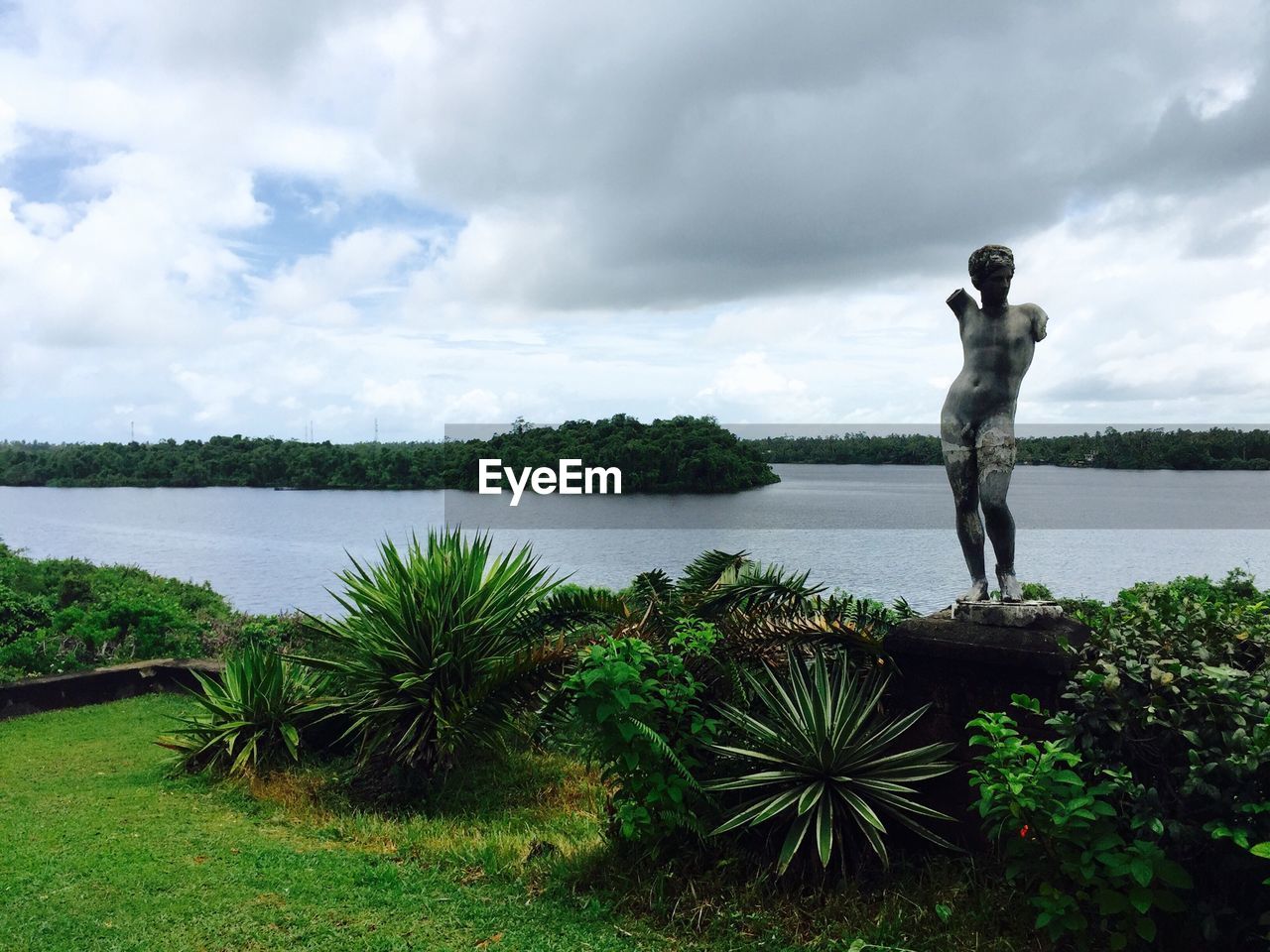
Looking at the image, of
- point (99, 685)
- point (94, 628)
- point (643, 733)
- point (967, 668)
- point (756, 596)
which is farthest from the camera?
point (94, 628)

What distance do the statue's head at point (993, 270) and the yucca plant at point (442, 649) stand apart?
3639 mm

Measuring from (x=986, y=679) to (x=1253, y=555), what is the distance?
41.2 m

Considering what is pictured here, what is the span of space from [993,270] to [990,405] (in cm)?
75

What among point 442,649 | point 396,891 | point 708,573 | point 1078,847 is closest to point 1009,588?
point 1078,847

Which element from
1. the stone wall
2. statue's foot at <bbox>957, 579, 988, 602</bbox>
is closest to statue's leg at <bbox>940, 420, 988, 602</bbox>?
statue's foot at <bbox>957, 579, 988, 602</bbox>

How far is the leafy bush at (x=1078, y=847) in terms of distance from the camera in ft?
12.0

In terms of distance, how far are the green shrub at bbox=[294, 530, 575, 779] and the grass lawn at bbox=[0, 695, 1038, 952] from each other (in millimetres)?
566

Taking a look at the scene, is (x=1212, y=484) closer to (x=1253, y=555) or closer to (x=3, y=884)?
(x=1253, y=555)

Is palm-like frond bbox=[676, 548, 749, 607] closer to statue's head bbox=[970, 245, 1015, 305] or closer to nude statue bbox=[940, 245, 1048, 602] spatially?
nude statue bbox=[940, 245, 1048, 602]

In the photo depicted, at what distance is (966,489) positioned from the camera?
17.3ft

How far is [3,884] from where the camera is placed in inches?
188

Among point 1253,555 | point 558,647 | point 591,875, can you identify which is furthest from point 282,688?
point 1253,555
